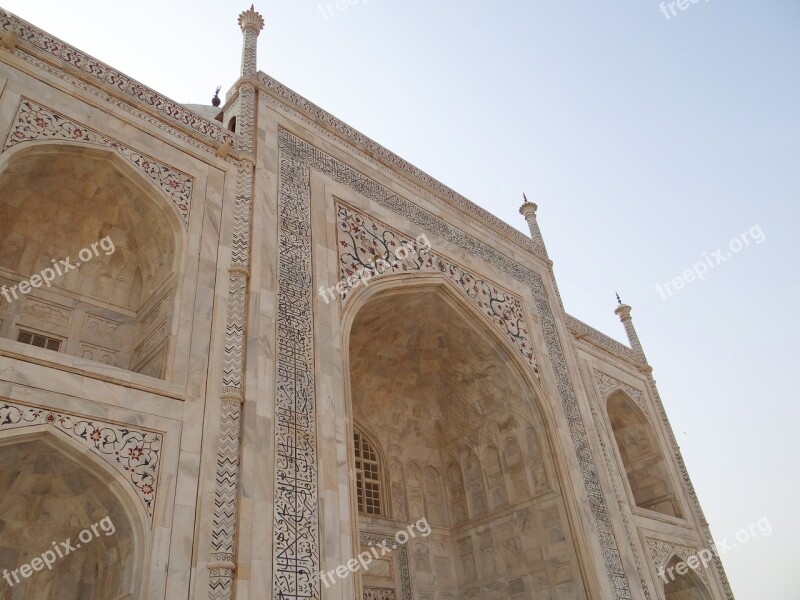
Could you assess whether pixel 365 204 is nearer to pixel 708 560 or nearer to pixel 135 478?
pixel 135 478

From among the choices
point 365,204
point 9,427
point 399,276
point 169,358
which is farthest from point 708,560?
point 9,427

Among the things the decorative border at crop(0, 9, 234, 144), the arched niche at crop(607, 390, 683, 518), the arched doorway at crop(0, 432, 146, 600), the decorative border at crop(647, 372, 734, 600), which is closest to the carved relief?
the arched doorway at crop(0, 432, 146, 600)

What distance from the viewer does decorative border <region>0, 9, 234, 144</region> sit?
5816 mm

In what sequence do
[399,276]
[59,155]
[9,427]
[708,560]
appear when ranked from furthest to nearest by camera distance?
1. [708,560]
2. [399,276]
3. [59,155]
4. [9,427]

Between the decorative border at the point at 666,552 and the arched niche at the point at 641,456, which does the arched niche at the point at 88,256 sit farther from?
the arched niche at the point at 641,456

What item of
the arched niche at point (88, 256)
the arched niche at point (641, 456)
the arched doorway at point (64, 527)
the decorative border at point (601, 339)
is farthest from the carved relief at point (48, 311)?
the arched niche at point (641, 456)

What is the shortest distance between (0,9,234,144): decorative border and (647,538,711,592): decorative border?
788 centimetres

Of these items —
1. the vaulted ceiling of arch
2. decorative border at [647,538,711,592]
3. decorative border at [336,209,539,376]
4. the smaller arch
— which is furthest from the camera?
the smaller arch

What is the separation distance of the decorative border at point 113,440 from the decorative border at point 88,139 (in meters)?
2.07

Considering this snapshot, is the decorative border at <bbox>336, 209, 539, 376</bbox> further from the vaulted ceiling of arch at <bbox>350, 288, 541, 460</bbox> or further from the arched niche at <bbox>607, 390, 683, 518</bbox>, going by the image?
the arched niche at <bbox>607, 390, 683, 518</bbox>

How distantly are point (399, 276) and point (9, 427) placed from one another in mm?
4671

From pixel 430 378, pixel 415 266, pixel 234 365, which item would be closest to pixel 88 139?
pixel 234 365

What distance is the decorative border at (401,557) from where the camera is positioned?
27.8 feet

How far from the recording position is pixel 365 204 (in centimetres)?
821
